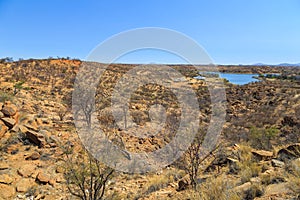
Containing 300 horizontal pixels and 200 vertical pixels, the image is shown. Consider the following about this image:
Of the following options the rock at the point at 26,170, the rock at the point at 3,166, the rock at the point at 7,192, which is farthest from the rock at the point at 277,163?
the rock at the point at 3,166

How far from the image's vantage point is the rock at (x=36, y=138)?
8.65m

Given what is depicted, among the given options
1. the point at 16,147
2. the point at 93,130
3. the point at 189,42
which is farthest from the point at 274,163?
the point at 16,147

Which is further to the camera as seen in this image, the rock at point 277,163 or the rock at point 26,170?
the rock at point 26,170

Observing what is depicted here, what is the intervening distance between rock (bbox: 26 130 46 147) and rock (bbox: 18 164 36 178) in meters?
1.57

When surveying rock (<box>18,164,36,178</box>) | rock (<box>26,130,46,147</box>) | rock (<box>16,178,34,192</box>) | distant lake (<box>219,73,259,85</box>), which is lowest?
rock (<box>16,178,34,192</box>)

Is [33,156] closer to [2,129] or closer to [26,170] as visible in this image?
[26,170]

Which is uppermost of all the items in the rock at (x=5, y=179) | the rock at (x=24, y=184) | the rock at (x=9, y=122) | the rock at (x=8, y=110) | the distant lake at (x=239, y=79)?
the distant lake at (x=239, y=79)

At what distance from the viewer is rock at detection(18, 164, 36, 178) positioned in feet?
21.5

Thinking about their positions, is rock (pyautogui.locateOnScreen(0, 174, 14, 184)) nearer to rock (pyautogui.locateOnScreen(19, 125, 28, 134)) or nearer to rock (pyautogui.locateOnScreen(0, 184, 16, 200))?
rock (pyautogui.locateOnScreen(0, 184, 16, 200))

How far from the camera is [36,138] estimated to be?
8.71m

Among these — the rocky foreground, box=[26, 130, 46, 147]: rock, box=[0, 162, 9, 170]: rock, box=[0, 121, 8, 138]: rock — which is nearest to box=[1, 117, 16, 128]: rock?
the rocky foreground

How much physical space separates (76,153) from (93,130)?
2130 millimetres

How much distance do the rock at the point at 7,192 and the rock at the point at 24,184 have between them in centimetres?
13

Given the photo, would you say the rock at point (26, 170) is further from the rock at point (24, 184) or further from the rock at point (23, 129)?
the rock at point (23, 129)
